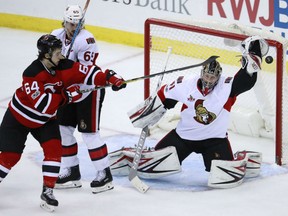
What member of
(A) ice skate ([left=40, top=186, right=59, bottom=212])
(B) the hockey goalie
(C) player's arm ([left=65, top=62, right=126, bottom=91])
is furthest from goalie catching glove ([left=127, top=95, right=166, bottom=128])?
(A) ice skate ([left=40, top=186, right=59, bottom=212])

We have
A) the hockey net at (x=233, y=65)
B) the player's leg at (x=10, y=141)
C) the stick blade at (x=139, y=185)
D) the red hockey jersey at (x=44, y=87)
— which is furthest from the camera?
the hockey net at (x=233, y=65)

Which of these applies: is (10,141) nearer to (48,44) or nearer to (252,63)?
(48,44)

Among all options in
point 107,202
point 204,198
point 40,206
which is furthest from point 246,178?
point 40,206

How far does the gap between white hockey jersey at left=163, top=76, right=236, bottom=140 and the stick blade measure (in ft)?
1.17

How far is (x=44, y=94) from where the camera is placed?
5160 millimetres

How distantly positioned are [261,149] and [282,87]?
55 cm

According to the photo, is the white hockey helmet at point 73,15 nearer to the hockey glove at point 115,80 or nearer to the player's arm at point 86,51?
the player's arm at point 86,51

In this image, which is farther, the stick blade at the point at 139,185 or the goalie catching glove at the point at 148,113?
the goalie catching glove at the point at 148,113

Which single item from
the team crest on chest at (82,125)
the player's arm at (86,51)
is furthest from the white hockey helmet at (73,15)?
the team crest on chest at (82,125)

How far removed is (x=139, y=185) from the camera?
18.4 ft

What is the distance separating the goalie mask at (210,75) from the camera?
218 inches

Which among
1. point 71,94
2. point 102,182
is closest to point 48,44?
point 71,94

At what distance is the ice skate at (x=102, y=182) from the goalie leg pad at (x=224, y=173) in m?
0.54

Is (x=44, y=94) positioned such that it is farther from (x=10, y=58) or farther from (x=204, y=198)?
(x=10, y=58)
